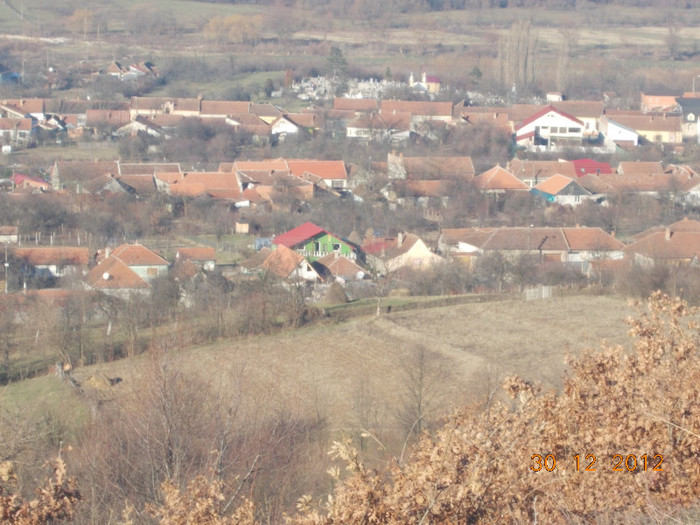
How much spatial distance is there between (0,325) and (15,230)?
4125 millimetres

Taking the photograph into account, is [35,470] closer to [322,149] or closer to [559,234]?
[559,234]

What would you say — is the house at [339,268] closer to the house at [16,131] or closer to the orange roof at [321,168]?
the orange roof at [321,168]

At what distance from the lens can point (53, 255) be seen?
10.7 metres

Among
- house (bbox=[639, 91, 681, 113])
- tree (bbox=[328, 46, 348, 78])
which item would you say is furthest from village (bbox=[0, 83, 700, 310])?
tree (bbox=[328, 46, 348, 78])

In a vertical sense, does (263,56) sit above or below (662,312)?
below

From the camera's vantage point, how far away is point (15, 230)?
1213 centimetres

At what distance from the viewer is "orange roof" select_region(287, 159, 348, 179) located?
620 inches

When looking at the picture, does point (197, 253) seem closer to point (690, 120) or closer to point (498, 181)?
point (498, 181)

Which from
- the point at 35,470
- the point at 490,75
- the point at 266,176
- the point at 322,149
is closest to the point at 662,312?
the point at 35,470

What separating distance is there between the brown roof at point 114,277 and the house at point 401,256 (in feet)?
7.92

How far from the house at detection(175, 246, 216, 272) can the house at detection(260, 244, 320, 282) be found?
57cm

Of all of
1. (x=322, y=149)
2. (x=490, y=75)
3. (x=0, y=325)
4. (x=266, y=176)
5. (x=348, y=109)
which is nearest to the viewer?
(x=0, y=325)

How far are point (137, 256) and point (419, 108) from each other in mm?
11634

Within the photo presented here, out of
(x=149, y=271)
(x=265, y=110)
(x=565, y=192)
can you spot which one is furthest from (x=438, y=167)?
(x=265, y=110)
